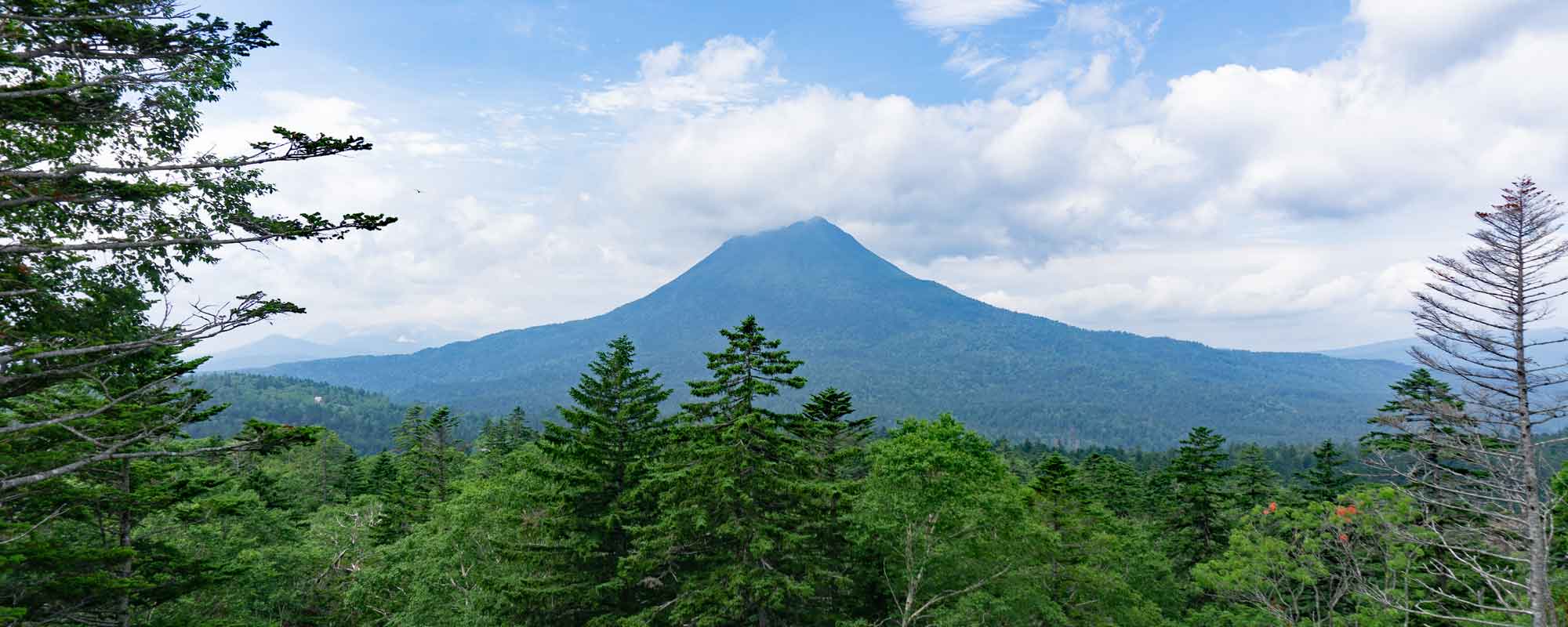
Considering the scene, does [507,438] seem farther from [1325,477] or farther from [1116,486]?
[1325,477]

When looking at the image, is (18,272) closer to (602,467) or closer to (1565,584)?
(602,467)

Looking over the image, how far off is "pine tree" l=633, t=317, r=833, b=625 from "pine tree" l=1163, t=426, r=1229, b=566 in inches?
992

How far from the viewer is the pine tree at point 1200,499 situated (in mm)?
33969

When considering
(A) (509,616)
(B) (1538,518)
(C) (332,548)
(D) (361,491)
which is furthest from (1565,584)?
(D) (361,491)

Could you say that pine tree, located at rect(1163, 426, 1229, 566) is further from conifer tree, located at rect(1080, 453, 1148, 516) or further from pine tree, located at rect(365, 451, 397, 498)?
pine tree, located at rect(365, 451, 397, 498)

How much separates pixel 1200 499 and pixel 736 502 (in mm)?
28177

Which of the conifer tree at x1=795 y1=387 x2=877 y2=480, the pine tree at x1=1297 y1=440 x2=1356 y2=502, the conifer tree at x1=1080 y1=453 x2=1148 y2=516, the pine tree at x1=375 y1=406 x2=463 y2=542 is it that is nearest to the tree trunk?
the conifer tree at x1=795 y1=387 x2=877 y2=480

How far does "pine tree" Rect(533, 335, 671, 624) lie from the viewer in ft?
65.6

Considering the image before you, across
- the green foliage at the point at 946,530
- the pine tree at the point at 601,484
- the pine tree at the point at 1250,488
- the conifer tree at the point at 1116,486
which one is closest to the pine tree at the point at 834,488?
the green foliage at the point at 946,530

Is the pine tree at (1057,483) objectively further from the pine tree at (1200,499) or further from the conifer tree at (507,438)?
the conifer tree at (507,438)

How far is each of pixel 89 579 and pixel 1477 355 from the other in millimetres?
28631

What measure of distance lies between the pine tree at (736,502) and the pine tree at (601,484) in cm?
184

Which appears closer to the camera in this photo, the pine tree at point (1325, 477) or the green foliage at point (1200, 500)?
the green foliage at point (1200, 500)

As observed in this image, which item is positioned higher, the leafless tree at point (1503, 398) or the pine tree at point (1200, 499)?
the leafless tree at point (1503, 398)
